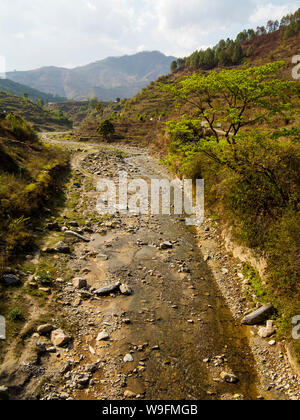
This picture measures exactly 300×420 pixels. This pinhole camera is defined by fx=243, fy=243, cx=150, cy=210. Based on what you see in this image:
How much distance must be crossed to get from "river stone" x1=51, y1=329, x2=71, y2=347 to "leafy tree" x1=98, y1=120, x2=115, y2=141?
62.0 metres

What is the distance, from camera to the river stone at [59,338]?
30.3 feet

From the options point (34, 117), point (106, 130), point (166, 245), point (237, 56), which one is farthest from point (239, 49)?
point (166, 245)

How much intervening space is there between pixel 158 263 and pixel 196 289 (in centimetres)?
303

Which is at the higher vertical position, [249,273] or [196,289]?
[249,273]

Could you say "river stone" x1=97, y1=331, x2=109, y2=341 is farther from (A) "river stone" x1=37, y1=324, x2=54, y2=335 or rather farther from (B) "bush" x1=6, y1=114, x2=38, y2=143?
(B) "bush" x1=6, y1=114, x2=38, y2=143

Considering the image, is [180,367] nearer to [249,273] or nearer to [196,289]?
[196,289]

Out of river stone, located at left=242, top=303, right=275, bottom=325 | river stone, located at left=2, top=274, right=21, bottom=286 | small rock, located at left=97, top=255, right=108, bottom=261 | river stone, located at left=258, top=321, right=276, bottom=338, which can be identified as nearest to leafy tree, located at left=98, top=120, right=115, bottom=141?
small rock, located at left=97, top=255, right=108, bottom=261

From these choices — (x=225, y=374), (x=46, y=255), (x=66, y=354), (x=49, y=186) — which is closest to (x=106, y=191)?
(x=49, y=186)

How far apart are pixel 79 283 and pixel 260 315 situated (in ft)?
28.5

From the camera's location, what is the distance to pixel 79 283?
41.0 ft

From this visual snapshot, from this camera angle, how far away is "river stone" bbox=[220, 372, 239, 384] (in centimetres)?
832

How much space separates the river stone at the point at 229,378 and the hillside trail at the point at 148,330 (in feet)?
0.28

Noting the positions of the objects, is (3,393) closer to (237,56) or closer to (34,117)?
(237,56)
